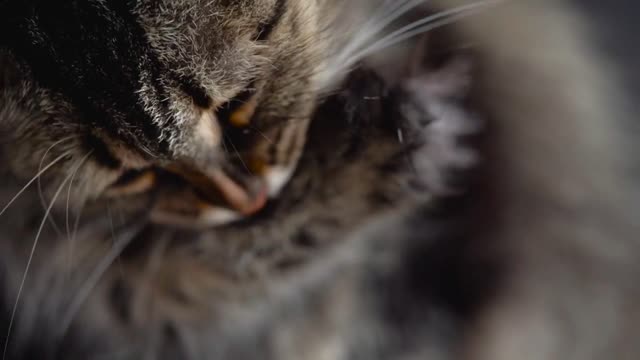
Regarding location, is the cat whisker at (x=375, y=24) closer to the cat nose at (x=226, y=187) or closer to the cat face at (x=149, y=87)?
the cat face at (x=149, y=87)

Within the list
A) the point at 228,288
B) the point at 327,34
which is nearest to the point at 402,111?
the point at 327,34

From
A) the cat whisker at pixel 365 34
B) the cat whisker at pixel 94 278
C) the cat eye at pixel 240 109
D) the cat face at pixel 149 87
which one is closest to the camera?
the cat face at pixel 149 87

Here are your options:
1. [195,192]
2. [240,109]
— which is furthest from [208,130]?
[195,192]

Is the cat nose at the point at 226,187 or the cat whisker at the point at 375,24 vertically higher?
the cat whisker at the point at 375,24

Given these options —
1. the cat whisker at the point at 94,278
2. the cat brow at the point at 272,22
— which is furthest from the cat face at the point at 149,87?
the cat whisker at the point at 94,278

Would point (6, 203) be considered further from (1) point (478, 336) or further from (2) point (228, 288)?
(1) point (478, 336)
